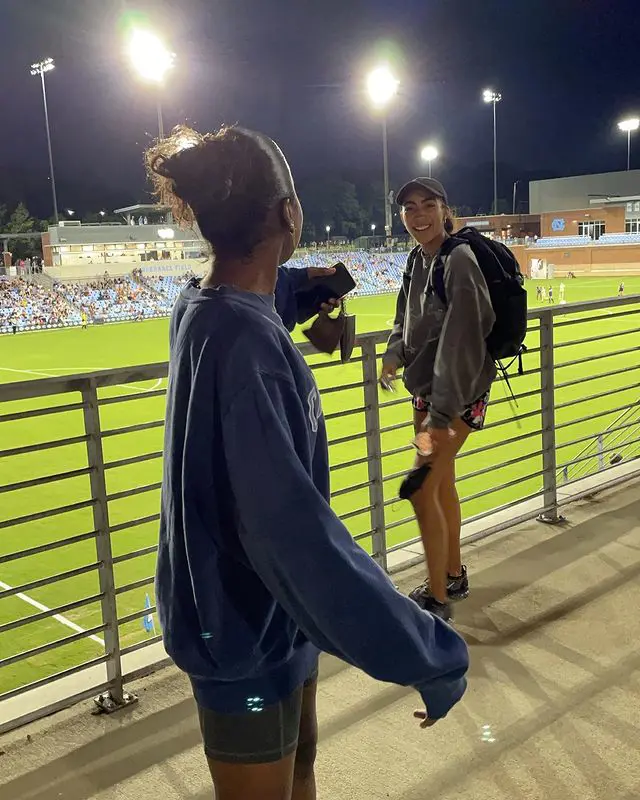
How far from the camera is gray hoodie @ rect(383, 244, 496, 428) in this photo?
317 cm

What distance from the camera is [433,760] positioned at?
2551 mm

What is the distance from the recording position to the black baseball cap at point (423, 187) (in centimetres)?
343

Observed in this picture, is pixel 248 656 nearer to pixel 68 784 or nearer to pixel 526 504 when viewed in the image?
pixel 68 784

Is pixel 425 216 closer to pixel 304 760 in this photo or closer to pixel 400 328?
pixel 400 328

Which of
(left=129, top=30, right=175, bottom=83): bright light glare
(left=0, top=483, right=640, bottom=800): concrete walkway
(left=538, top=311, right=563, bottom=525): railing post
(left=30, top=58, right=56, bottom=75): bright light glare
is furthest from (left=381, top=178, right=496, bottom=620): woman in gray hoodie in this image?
(left=30, top=58, right=56, bottom=75): bright light glare

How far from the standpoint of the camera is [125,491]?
3014 millimetres

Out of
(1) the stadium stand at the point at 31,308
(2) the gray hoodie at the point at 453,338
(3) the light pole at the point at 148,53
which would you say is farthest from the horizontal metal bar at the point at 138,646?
(1) the stadium stand at the point at 31,308

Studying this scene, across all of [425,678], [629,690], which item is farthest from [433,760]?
[425,678]

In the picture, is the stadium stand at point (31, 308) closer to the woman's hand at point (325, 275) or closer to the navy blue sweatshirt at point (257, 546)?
the woman's hand at point (325, 275)

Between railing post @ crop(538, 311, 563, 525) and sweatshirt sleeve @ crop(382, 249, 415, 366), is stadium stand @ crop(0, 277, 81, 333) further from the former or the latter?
sweatshirt sleeve @ crop(382, 249, 415, 366)

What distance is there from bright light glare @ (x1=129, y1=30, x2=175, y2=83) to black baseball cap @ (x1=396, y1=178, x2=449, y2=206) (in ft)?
105

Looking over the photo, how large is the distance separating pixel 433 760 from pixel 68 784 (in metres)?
1.16

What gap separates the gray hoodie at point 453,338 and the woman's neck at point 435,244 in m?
0.04

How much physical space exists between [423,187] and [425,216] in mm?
140
